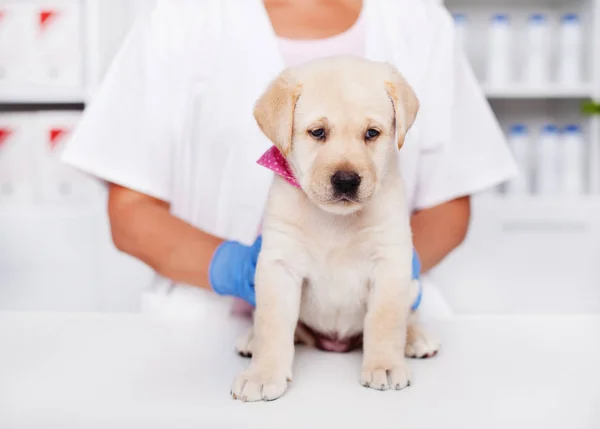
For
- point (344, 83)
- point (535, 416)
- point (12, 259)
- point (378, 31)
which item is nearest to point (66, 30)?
point (12, 259)

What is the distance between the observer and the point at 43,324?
80cm

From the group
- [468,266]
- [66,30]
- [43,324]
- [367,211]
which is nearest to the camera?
[367,211]

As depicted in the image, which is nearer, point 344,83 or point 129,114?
point 344,83

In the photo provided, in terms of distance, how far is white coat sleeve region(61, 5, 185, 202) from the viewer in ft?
3.26

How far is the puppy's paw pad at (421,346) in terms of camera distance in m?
0.71

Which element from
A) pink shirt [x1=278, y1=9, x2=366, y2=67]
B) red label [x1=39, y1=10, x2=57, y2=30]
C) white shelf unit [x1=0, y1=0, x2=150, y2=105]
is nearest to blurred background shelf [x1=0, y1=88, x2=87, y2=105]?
white shelf unit [x1=0, y1=0, x2=150, y2=105]

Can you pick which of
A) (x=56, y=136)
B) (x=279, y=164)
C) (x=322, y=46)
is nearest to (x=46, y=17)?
(x=56, y=136)

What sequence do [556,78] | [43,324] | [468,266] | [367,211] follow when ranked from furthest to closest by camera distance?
[556,78] → [468,266] → [43,324] → [367,211]

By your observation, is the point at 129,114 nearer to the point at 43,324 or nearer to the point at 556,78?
the point at 43,324

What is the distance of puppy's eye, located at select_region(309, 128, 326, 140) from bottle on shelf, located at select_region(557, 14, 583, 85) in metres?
1.54

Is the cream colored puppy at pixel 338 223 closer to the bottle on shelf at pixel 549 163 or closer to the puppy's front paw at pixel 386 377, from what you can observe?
the puppy's front paw at pixel 386 377

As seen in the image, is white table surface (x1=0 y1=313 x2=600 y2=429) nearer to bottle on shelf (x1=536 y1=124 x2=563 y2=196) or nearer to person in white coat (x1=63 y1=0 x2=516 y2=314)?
person in white coat (x1=63 y1=0 x2=516 y2=314)

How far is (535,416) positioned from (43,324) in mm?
550

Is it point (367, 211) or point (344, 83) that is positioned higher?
point (344, 83)
